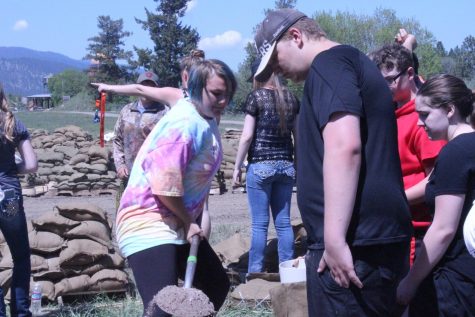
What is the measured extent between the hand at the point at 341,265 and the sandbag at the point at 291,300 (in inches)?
63.7

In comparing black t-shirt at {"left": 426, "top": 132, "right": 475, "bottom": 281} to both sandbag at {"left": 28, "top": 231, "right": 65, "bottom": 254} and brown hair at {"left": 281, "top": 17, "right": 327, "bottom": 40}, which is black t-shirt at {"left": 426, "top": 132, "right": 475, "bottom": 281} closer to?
brown hair at {"left": 281, "top": 17, "right": 327, "bottom": 40}

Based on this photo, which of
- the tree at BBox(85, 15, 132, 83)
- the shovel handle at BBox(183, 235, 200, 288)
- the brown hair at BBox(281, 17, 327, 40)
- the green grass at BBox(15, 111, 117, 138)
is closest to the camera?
the brown hair at BBox(281, 17, 327, 40)

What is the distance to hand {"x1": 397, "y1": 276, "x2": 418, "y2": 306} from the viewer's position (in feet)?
9.87

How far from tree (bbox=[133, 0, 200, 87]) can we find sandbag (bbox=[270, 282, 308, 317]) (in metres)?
63.4

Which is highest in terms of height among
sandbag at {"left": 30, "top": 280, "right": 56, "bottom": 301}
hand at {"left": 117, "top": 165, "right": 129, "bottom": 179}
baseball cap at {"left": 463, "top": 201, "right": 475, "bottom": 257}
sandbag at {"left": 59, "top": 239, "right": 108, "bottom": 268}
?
baseball cap at {"left": 463, "top": 201, "right": 475, "bottom": 257}

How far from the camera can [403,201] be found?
2750mm

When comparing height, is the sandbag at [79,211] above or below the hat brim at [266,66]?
below

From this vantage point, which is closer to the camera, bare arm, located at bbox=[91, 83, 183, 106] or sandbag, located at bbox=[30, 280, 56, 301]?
Result: bare arm, located at bbox=[91, 83, 183, 106]

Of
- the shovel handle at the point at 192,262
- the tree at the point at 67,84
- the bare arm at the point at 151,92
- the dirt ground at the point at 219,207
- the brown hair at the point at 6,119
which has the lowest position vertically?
the tree at the point at 67,84

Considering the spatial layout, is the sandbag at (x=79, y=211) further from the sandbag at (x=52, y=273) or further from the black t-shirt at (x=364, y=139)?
the black t-shirt at (x=364, y=139)

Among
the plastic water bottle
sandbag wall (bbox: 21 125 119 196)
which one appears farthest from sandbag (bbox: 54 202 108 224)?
sandbag wall (bbox: 21 125 119 196)

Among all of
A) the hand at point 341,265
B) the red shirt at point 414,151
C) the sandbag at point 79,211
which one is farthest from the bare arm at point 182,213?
the sandbag at point 79,211

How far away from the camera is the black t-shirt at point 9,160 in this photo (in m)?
5.01

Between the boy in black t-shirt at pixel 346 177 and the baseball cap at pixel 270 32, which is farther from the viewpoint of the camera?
the baseball cap at pixel 270 32
